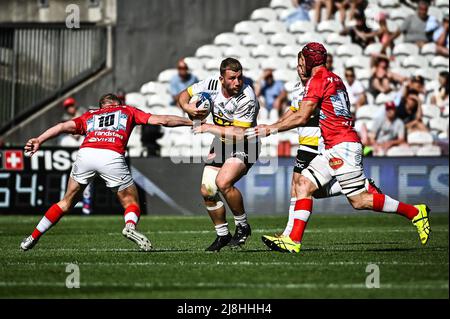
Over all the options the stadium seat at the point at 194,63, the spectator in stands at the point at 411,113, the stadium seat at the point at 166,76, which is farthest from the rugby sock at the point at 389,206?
the stadium seat at the point at 166,76

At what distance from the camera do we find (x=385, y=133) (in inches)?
866

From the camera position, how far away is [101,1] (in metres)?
27.4

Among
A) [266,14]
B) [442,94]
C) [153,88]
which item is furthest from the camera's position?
[266,14]

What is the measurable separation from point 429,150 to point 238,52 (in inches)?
270

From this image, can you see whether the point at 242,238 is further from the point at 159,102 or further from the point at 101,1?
the point at 101,1

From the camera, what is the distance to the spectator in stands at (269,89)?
77.3 ft

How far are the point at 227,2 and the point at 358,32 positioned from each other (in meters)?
3.79

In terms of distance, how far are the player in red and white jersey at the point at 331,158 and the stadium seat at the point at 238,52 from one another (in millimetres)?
A: 14248

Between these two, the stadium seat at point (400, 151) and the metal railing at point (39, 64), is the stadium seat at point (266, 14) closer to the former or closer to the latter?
the metal railing at point (39, 64)

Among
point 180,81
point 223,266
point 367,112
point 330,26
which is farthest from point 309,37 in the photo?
point 223,266

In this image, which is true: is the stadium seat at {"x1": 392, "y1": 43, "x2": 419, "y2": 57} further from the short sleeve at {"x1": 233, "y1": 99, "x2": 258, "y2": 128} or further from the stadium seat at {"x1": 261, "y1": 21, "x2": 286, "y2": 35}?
the short sleeve at {"x1": 233, "y1": 99, "x2": 258, "y2": 128}

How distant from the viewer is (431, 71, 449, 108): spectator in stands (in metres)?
23.1

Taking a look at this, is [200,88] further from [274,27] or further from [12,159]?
[274,27]

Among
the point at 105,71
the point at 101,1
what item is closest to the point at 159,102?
the point at 105,71
